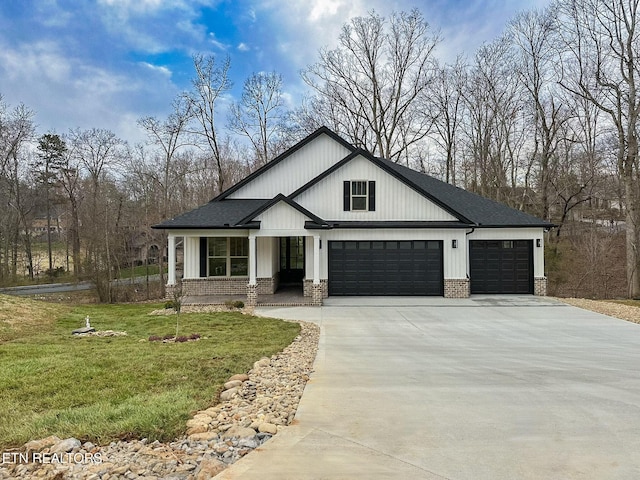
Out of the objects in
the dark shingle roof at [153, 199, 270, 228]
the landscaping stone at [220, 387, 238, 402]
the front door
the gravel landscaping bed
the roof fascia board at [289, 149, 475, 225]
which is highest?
the roof fascia board at [289, 149, 475, 225]

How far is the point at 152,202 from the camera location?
31.2 meters

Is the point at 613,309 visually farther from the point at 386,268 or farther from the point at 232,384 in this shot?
the point at 232,384

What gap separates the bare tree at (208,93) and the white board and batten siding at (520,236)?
16833 millimetres

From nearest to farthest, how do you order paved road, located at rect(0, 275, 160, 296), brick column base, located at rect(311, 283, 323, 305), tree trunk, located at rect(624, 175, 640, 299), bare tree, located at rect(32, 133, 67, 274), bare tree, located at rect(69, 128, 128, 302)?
brick column base, located at rect(311, 283, 323, 305) → tree trunk, located at rect(624, 175, 640, 299) → paved road, located at rect(0, 275, 160, 296) → bare tree, located at rect(69, 128, 128, 302) → bare tree, located at rect(32, 133, 67, 274)

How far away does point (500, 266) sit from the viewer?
1559 centimetres

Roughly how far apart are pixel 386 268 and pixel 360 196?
3050 millimetres

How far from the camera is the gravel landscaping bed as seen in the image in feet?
37.3

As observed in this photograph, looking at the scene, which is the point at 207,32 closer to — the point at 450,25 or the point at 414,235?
the point at 450,25

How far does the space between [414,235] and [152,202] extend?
2408 centimetres

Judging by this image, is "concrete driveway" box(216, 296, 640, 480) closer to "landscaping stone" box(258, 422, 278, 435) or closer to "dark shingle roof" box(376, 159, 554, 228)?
"landscaping stone" box(258, 422, 278, 435)

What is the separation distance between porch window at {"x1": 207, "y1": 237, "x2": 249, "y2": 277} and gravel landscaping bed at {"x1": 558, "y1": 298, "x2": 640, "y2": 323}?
1252 cm

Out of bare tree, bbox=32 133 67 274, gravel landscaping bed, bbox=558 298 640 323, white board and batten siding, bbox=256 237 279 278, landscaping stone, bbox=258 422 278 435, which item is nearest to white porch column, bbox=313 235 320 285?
white board and batten siding, bbox=256 237 279 278

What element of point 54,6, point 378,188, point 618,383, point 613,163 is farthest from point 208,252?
point 613,163

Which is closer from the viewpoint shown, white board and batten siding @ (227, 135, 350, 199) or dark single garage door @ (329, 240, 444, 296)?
dark single garage door @ (329, 240, 444, 296)
